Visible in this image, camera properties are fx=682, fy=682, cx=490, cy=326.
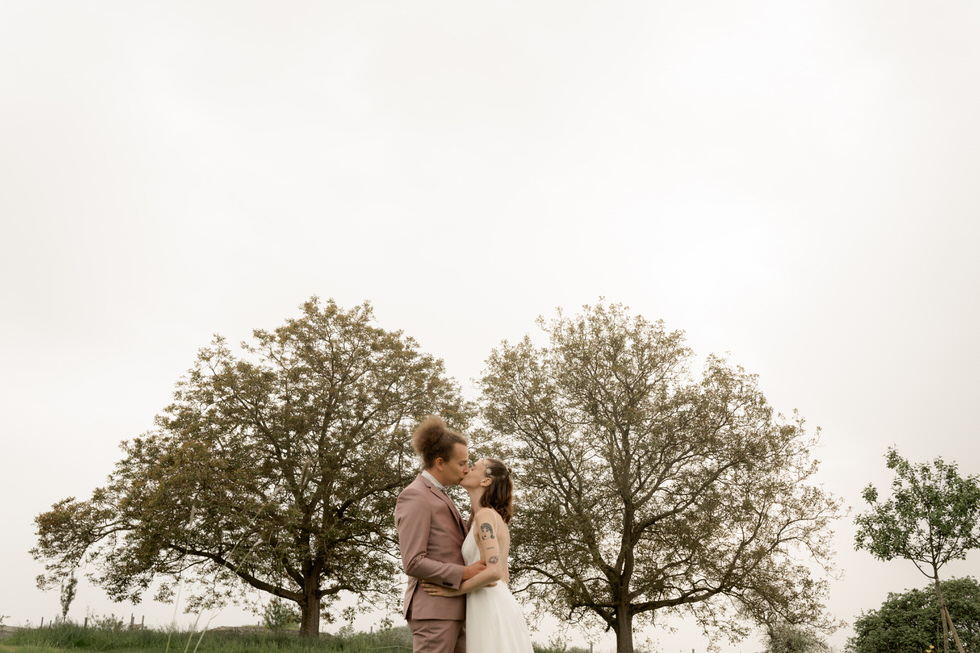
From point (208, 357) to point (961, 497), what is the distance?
80.2ft

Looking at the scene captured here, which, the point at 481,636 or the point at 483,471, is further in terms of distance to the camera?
the point at 483,471

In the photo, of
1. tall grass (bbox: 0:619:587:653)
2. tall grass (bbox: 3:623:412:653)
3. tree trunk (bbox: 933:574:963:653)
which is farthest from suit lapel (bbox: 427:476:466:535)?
tall grass (bbox: 3:623:412:653)

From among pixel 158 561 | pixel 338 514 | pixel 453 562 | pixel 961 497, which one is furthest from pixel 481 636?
pixel 961 497

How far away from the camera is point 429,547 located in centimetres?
469

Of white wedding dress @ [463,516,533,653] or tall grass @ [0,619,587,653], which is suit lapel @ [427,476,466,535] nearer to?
white wedding dress @ [463,516,533,653]

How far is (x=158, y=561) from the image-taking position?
69.8 feet

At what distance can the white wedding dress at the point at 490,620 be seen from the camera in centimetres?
460

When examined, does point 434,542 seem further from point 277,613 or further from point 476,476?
point 277,613

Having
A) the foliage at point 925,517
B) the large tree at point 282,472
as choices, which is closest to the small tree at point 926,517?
the foliage at point 925,517

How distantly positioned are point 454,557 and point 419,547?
37 centimetres

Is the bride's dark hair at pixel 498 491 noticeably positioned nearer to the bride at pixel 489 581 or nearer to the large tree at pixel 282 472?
the bride at pixel 489 581

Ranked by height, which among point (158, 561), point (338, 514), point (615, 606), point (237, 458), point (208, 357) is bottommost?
point (615, 606)

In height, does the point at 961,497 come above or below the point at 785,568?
above

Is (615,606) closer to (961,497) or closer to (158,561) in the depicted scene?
(961,497)
